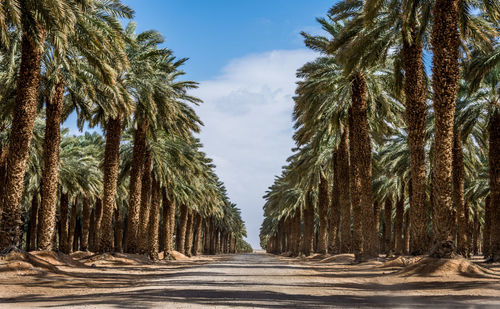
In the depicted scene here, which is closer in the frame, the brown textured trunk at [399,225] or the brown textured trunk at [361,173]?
the brown textured trunk at [361,173]

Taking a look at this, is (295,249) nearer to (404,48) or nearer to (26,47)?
(404,48)

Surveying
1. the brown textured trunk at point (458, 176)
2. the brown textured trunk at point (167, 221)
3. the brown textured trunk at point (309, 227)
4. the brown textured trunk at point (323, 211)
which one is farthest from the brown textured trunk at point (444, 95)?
the brown textured trunk at point (309, 227)

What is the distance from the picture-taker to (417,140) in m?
20.1

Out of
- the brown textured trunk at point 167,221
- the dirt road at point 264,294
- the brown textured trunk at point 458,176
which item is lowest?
the dirt road at point 264,294

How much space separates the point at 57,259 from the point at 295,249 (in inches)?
1558

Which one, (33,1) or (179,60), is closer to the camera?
(33,1)

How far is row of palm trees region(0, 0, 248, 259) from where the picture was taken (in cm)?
Result: 1727

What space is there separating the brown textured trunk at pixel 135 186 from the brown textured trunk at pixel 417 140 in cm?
1466

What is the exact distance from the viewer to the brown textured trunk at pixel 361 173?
24797 millimetres

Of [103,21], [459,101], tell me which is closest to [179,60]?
[103,21]

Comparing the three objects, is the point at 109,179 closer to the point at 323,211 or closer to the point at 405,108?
the point at 405,108

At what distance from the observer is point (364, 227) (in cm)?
2489

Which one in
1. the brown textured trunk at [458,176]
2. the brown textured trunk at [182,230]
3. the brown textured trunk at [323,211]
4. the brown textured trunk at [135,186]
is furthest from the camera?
the brown textured trunk at [182,230]

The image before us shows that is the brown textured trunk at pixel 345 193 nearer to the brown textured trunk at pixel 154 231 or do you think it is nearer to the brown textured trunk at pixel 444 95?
the brown textured trunk at pixel 154 231
